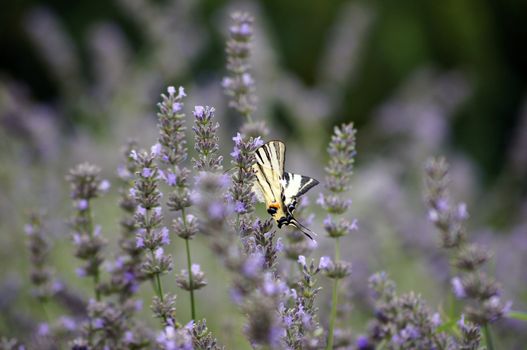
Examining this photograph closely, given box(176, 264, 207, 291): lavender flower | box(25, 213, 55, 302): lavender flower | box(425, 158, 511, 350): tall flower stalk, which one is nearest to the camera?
box(425, 158, 511, 350): tall flower stalk

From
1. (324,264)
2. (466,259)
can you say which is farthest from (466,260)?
(324,264)

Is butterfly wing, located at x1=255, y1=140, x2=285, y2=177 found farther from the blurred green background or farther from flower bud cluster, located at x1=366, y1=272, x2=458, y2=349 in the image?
the blurred green background

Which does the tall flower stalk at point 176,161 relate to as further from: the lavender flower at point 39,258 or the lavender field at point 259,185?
the lavender flower at point 39,258

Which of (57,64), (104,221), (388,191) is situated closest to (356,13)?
(388,191)

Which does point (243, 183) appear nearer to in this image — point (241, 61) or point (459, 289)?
point (459, 289)

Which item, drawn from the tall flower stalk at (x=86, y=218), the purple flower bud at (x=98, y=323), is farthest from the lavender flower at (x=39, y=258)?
the purple flower bud at (x=98, y=323)

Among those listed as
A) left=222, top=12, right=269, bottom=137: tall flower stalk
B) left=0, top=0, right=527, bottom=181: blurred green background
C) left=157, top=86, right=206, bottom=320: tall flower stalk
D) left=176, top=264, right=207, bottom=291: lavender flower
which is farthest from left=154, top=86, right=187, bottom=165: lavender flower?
left=0, top=0, right=527, bottom=181: blurred green background

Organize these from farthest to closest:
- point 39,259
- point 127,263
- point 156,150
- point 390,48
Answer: point 390,48
point 39,259
point 127,263
point 156,150

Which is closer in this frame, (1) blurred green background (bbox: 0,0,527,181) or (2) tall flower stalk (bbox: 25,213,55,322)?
(2) tall flower stalk (bbox: 25,213,55,322)

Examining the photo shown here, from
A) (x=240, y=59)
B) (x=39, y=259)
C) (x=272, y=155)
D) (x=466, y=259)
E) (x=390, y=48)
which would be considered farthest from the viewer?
(x=390, y=48)

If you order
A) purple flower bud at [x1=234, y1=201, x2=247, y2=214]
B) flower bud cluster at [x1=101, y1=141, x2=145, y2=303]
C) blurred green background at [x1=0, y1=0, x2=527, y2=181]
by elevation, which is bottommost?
purple flower bud at [x1=234, y1=201, x2=247, y2=214]
